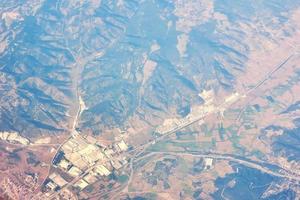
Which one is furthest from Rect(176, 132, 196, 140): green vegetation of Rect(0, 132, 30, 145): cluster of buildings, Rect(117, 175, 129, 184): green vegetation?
Rect(0, 132, 30, 145): cluster of buildings

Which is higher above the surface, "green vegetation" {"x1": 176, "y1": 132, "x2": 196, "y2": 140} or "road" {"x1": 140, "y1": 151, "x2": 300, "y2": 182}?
"green vegetation" {"x1": 176, "y1": 132, "x2": 196, "y2": 140}

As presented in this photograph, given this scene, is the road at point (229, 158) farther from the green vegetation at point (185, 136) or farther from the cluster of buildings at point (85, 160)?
the cluster of buildings at point (85, 160)

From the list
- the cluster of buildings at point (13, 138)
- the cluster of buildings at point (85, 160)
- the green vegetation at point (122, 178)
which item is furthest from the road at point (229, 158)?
the cluster of buildings at point (13, 138)

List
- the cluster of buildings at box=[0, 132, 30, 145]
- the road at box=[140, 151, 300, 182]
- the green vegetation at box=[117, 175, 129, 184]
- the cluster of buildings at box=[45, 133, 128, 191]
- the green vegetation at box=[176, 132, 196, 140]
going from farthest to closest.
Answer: the green vegetation at box=[176, 132, 196, 140], the cluster of buildings at box=[0, 132, 30, 145], the road at box=[140, 151, 300, 182], the green vegetation at box=[117, 175, 129, 184], the cluster of buildings at box=[45, 133, 128, 191]

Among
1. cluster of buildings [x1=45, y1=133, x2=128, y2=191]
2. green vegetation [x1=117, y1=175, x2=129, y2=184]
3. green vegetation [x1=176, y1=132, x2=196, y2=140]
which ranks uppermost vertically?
cluster of buildings [x1=45, y1=133, x2=128, y2=191]

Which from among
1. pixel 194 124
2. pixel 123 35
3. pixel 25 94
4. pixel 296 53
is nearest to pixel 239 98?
pixel 194 124

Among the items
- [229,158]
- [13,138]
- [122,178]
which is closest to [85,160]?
[122,178]

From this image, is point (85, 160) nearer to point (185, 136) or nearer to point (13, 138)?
point (13, 138)

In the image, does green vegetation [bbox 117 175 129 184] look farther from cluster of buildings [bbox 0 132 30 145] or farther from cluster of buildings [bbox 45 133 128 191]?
cluster of buildings [bbox 0 132 30 145]
